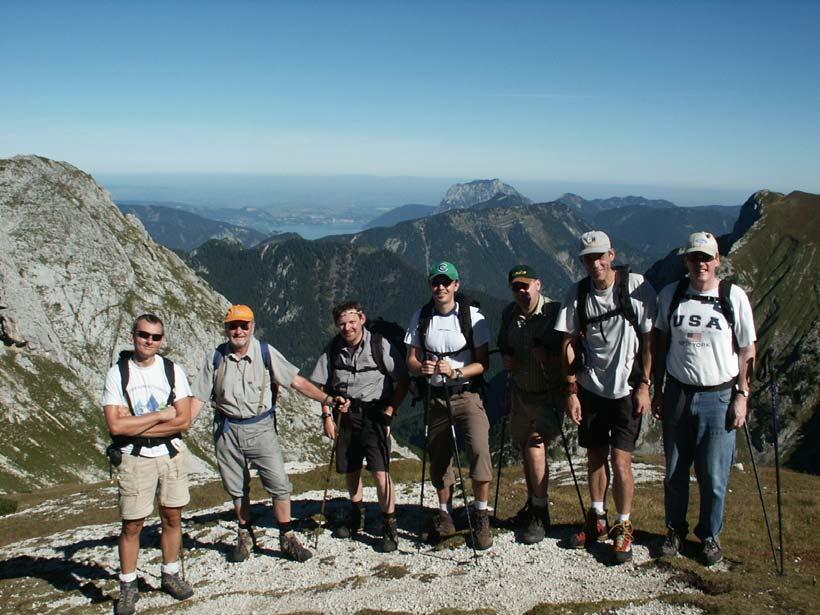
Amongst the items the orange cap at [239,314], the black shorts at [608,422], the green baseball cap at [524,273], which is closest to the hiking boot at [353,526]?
the orange cap at [239,314]

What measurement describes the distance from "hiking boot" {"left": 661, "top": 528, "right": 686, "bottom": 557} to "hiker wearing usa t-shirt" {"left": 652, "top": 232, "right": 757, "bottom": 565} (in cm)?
52

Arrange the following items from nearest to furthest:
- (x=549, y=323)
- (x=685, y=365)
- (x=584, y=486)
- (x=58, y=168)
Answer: (x=685, y=365), (x=549, y=323), (x=584, y=486), (x=58, y=168)

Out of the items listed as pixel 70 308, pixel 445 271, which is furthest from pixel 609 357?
pixel 70 308

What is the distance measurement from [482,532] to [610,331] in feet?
17.2

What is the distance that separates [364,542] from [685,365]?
8.29 metres

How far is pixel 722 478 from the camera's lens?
10.6 meters

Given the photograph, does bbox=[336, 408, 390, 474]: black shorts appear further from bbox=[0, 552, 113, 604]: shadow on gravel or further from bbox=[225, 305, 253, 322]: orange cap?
bbox=[0, 552, 113, 604]: shadow on gravel

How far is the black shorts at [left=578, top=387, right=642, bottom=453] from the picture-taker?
34.7 ft

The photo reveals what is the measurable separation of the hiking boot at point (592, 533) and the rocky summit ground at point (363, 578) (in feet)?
0.75

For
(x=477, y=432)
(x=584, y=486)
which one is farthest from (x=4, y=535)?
(x=584, y=486)

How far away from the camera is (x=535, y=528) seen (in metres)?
12.3

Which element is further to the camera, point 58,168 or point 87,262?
point 58,168

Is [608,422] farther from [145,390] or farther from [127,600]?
[127,600]

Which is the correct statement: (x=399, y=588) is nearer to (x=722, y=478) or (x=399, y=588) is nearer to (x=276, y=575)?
(x=276, y=575)
